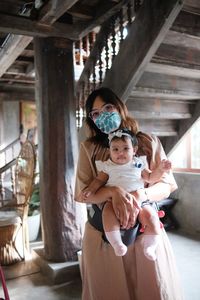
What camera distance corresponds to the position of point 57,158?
8.29 ft

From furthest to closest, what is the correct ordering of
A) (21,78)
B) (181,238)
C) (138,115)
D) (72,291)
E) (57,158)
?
(21,78), (181,238), (138,115), (57,158), (72,291)

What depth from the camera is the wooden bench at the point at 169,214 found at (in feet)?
13.5

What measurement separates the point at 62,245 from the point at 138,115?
53.2 inches

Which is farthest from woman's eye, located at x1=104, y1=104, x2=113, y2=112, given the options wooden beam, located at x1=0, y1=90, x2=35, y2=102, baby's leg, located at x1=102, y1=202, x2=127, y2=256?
wooden beam, located at x1=0, y1=90, x2=35, y2=102

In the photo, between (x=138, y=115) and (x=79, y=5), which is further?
(x=138, y=115)

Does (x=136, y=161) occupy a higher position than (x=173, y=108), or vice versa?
(x=173, y=108)

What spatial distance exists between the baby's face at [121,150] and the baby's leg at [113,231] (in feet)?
0.70

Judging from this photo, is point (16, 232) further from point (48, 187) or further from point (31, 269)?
point (48, 187)

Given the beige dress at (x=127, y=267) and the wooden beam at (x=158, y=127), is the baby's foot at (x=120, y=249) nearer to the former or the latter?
the beige dress at (x=127, y=267)

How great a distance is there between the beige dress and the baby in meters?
0.06

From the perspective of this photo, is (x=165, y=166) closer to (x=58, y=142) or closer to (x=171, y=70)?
(x=171, y=70)

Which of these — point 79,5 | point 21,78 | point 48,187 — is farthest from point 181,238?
point 21,78

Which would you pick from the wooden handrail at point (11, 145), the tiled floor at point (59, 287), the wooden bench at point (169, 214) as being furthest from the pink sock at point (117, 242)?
the wooden handrail at point (11, 145)

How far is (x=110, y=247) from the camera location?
1.31 meters
